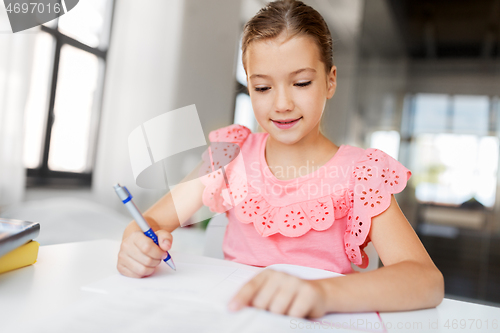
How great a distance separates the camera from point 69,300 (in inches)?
13.4

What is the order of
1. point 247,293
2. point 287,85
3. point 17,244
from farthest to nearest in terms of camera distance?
point 287,85
point 17,244
point 247,293

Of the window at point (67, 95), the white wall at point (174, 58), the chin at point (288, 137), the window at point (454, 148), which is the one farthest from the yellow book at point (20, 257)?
the window at point (454, 148)

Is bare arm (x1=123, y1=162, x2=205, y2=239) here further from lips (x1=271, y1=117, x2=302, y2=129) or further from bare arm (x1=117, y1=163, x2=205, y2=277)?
lips (x1=271, y1=117, x2=302, y2=129)

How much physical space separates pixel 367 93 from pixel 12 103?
188 cm

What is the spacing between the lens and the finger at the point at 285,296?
0.96ft

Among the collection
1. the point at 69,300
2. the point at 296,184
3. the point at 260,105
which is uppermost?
the point at 260,105

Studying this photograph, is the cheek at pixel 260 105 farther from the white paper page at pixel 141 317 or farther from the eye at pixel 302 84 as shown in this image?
the white paper page at pixel 141 317

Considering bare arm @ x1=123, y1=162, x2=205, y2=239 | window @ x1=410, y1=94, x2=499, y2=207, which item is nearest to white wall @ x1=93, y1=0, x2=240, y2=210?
window @ x1=410, y1=94, x2=499, y2=207

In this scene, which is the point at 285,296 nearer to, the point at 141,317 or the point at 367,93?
the point at 141,317

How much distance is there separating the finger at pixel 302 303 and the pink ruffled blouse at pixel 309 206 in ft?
0.83

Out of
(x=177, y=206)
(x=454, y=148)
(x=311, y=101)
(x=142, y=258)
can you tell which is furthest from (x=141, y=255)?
Answer: (x=454, y=148)

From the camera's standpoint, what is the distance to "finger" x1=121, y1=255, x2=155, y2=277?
1.33ft

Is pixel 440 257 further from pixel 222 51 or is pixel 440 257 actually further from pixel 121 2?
pixel 121 2

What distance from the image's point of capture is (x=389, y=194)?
1.73 feet
